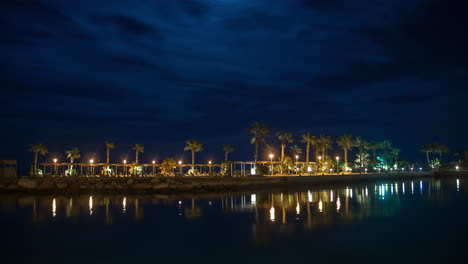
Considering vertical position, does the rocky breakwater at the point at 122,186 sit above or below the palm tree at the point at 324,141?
below

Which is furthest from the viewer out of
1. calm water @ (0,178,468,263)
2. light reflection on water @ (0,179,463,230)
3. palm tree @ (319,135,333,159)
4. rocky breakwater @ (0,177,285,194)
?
palm tree @ (319,135,333,159)

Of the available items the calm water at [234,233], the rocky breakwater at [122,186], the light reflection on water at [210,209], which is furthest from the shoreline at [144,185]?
the calm water at [234,233]

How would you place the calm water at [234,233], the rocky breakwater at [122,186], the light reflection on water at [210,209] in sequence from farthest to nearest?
the rocky breakwater at [122,186] < the light reflection on water at [210,209] < the calm water at [234,233]

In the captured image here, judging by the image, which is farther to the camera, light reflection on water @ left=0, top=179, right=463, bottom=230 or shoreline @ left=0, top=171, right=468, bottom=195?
shoreline @ left=0, top=171, right=468, bottom=195

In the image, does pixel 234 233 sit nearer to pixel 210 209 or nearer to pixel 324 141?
pixel 210 209

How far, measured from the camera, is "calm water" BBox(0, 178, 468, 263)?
16297 millimetres

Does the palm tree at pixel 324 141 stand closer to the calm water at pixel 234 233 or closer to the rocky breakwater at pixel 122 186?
the rocky breakwater at pixel 122 186

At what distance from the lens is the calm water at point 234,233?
1630cm

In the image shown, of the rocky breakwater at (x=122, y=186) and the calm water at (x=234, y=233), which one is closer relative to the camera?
the calm water at (x=234, y=233)

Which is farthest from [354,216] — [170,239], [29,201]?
[29,201]

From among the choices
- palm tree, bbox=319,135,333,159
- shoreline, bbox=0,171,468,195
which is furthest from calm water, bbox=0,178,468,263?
palm tree, bbox=319,135,333,159

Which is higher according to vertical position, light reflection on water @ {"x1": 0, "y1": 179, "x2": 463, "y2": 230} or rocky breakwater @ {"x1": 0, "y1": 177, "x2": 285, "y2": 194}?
rocky breakwater @ {"x1": 0, "y1": 177, "x2": 285, "y2": 194}

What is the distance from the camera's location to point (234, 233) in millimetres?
21422

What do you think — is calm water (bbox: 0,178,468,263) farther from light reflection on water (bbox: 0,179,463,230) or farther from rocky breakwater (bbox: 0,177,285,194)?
rocky breakwater (bbox: 0,177,285,194)
